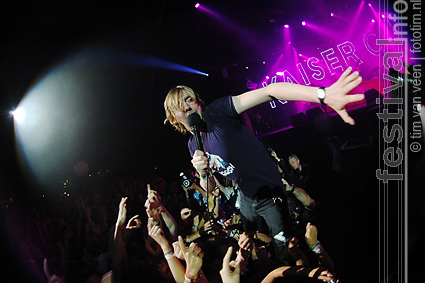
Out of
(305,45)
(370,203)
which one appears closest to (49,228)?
(370,203)

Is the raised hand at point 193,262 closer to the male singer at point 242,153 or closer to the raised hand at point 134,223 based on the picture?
the male singer at point 242,153

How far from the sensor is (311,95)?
1.27 metres

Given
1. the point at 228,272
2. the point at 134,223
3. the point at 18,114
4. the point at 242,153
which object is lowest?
the point at 134,223

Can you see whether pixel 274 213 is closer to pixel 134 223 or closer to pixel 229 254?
pixel 229 254

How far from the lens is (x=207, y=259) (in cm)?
271

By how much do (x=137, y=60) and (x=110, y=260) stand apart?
5.68m

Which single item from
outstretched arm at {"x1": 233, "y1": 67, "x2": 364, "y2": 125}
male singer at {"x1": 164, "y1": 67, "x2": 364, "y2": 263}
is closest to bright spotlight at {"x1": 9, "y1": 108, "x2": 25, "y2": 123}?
male singer at {"x1": 164, "y1": 67, "x2": 364, "y2": 263}

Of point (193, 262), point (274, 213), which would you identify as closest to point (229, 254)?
point (193, 262)

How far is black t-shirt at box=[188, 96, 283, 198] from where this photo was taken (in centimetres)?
172

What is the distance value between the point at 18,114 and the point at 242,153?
6606 mm

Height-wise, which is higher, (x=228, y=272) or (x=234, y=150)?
(x=234, y=150)

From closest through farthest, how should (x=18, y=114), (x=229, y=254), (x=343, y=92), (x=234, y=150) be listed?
(x=343, y=92), (x=229, y=254), (x=234, y=150), (x=18, y=114)

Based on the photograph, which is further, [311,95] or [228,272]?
[228,272]

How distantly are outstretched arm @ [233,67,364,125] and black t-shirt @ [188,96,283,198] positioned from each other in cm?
13
